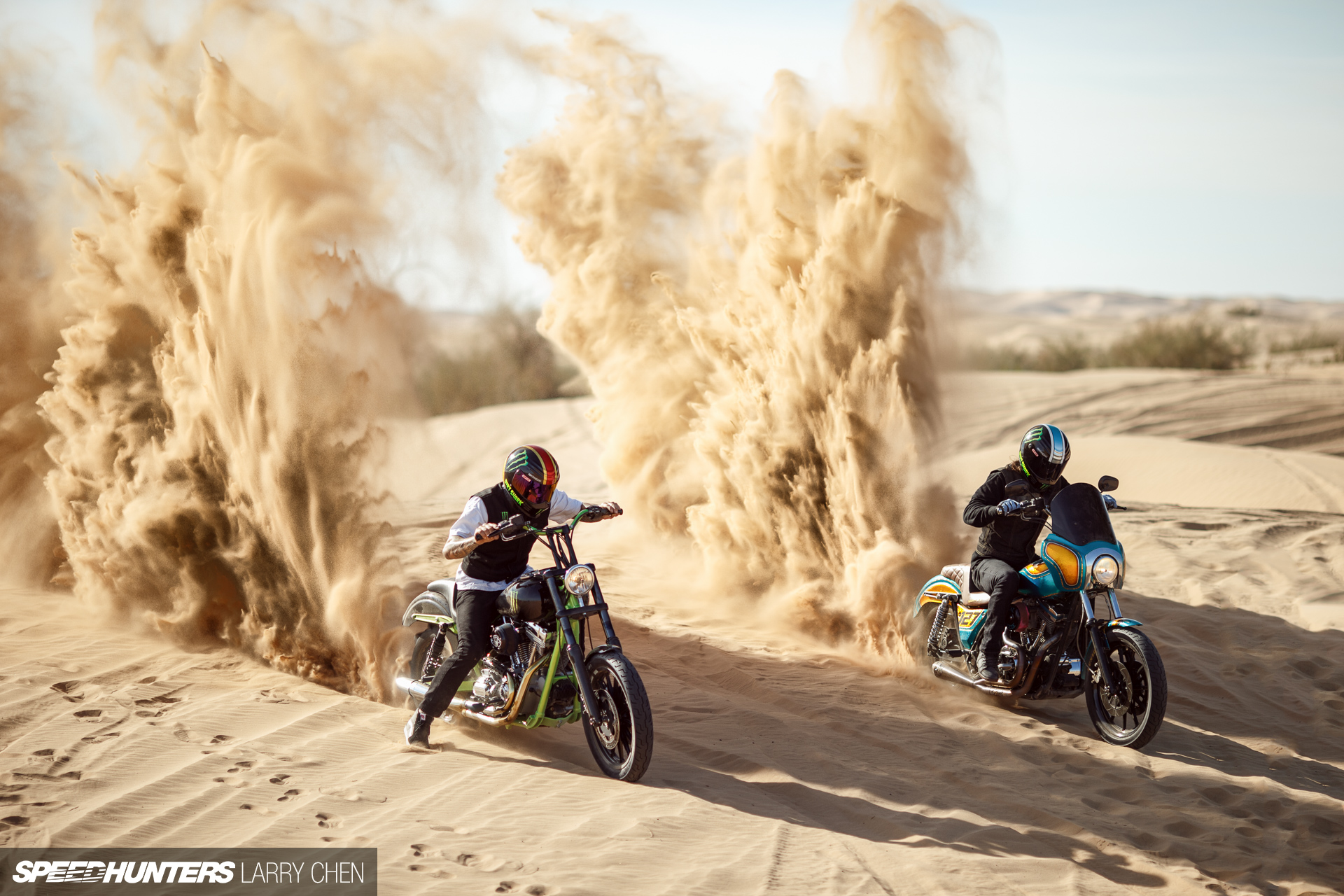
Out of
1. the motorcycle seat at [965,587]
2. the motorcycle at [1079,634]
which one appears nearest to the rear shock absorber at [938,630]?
the motorcycle seat at [965,587]

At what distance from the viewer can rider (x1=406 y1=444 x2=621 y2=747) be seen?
16.8 feet

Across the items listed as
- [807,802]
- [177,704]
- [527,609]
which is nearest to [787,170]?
[527,609]

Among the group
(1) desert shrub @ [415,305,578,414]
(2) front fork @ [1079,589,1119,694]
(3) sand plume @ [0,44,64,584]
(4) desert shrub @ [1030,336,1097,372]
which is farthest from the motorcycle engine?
(4) desert shrub @ [1030,336,1097,372]

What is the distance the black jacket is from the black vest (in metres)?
2.87

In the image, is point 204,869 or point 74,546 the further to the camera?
point 74,546

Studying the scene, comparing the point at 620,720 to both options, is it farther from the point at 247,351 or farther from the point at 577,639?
the point at 247,351

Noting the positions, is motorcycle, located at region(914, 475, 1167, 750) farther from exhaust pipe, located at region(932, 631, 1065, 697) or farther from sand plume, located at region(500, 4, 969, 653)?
sand plume, located at region(500, 4, 969, 653)

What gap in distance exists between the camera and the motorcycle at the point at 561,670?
15.9ft

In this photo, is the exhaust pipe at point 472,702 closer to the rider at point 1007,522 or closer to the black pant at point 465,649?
the black pant at point 465,649

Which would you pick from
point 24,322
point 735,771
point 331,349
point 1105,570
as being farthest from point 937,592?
point 24,322

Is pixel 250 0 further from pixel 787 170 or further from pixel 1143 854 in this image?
pixel 1143 854

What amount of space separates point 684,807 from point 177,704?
3.16 m

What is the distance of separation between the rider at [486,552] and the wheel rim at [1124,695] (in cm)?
324

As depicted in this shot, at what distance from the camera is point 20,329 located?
28.7 ft
